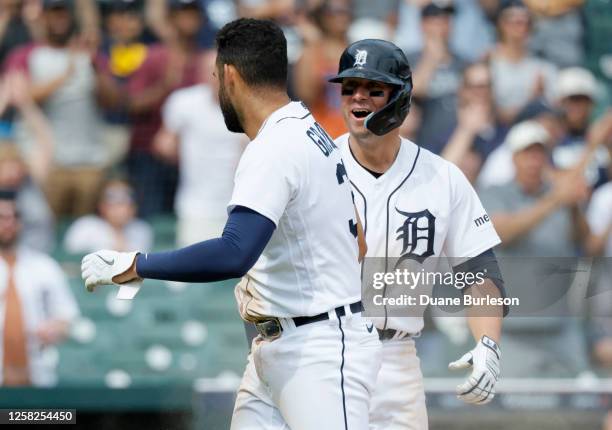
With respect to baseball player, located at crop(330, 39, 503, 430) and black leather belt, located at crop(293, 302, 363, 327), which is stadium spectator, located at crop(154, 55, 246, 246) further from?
black leather belt, located at crop(293, 302, 363, 327)

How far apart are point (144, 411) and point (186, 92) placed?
242 cm

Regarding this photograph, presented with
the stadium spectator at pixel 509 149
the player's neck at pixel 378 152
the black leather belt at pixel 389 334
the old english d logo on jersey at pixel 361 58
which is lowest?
the black leather belt at pixel 389 334

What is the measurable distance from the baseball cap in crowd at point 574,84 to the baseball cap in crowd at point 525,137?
0.61m

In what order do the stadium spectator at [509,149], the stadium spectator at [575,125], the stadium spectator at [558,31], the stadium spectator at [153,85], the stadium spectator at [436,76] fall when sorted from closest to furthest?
the stadium spectator at [509,149]
the stadium spectator at [575,125]
the stadium spectator at [436,76]
the stadium spectator at [153,85]
the stadium spectator at [558,31]

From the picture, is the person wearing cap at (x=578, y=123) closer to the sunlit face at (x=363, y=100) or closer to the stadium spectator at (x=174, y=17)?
the stadium spectator at (x=174, y=17)

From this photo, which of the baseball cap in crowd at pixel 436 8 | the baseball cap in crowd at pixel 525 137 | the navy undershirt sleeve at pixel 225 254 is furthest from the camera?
the baseball cap in crowd at pixel 436 8

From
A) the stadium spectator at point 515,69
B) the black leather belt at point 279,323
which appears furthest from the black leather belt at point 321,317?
the stadium spectator at point 515,69

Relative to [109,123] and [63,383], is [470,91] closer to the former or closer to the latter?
[109,123]

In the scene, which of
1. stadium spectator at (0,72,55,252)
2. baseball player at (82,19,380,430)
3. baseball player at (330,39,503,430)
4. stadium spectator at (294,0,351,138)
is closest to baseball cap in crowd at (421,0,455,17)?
stadium spectator at (294,0,351,138)

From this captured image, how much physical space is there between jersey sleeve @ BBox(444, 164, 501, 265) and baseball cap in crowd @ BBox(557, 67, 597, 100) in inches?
157

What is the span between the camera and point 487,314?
13.5 ft

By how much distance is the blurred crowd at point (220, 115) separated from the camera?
7.17 meters

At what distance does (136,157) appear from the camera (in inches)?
312

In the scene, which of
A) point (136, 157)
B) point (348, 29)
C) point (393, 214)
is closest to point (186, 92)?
point (136, 157)
